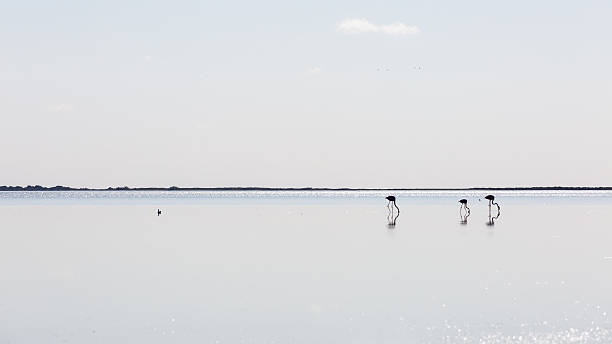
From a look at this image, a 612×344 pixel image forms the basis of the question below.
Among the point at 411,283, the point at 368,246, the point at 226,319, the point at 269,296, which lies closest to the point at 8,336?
the point at 226,319

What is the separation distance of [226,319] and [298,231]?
143 ft

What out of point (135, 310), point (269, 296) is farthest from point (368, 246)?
point (135, 310)

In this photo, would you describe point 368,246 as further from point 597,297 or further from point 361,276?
point 597,297

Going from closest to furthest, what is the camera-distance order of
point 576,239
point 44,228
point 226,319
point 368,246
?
point 226,319
point 368,246
point 576,239
point 44,228

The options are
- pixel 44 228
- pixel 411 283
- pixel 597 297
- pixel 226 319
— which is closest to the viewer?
pixel 226 319

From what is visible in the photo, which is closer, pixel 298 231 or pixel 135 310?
pixel 135 310

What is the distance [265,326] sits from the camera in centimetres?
2580

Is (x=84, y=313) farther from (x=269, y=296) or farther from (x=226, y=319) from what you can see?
(x=269, y=296)

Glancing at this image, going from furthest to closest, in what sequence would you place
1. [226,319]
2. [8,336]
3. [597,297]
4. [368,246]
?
[368,246] < [597,297] < [226,319] < [8,336]

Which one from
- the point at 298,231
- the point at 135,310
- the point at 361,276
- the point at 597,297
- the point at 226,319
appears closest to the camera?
the point at 226,319

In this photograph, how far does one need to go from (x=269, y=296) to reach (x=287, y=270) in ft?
27.2

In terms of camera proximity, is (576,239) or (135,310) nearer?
(135,310)

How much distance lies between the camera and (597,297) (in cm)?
3133

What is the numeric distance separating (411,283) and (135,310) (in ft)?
39.2
